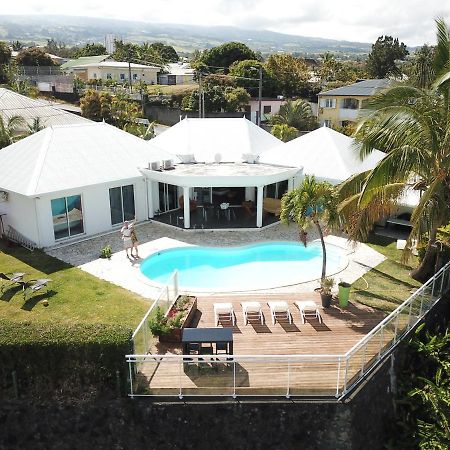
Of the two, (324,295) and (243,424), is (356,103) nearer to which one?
(324,295)

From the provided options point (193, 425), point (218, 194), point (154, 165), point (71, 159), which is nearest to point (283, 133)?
point (218, 194)

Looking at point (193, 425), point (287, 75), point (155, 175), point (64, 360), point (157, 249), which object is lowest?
point (193, 425)

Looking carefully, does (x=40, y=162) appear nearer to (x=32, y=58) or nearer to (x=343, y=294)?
(x=343, y=294)

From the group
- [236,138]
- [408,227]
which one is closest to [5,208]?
[236,138]

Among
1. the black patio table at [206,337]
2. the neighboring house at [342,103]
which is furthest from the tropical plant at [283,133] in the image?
the black patio table at [206,337]

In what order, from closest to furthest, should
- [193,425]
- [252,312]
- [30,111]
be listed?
[193,425] < [252,312] < [30,111]

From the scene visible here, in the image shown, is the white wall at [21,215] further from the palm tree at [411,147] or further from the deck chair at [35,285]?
the palm tree at [411,147]
